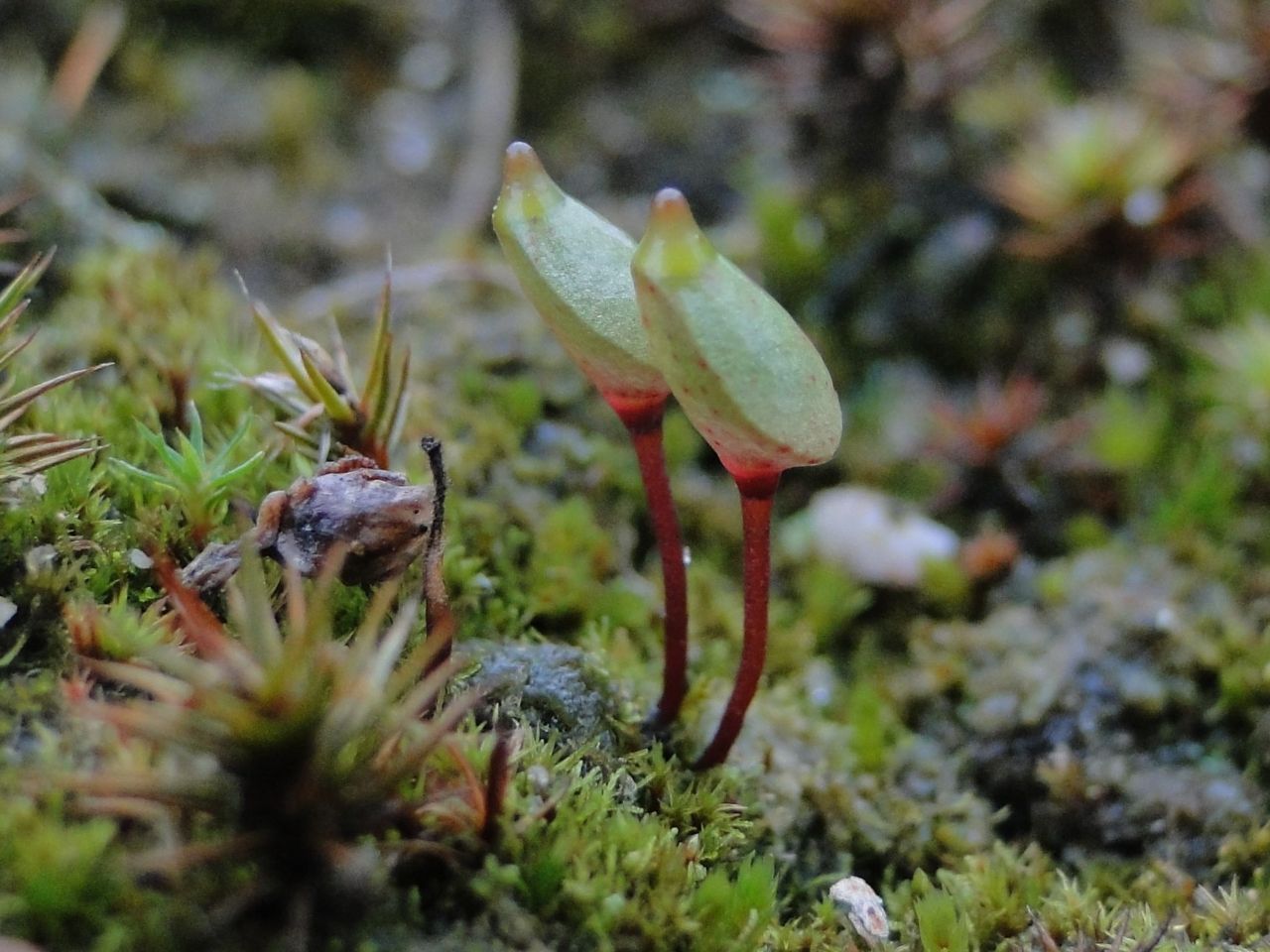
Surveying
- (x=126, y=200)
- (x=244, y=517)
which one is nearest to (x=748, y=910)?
(x=244, y=517)

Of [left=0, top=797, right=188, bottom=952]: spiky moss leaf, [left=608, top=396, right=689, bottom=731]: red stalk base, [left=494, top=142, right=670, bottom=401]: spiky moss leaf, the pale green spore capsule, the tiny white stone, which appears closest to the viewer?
[left=0, top=797, right=188, bottom=952]: spiky moss leaf

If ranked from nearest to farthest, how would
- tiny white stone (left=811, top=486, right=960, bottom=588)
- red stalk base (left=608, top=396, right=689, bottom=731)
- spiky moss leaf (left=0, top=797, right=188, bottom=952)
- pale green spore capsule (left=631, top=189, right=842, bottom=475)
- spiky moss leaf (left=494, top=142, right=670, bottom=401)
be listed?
spiky moss leaf (left=0, top=797, right=188, bottom=952) < pale green spore capsule (left=631, top=189, right=842, bottom=475) < spiky moss leaf (left=494, top=142, right=670, bottom=401) < red stalk base (left=608, top=396, right=689, bottom=731) < tiny white stone (left=811, top=486, right=960, bottom=588)

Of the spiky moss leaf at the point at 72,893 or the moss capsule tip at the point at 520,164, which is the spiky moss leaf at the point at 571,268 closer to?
the moss capsule tip at the point at 520,164

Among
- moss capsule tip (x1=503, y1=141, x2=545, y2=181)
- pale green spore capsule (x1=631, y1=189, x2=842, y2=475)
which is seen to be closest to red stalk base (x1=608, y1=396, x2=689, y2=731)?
pale green spore capsule (x1=631, y1=189, x2=842, y2=475)

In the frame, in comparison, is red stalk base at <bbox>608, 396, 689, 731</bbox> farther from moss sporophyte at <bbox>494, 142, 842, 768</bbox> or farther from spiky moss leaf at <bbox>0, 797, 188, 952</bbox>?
spiky moss leaf at <bbox>0, 797, 188, 952</bbox>

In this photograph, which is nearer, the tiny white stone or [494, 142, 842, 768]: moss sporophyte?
[494, 142, 842, 768]: moss sporophyte

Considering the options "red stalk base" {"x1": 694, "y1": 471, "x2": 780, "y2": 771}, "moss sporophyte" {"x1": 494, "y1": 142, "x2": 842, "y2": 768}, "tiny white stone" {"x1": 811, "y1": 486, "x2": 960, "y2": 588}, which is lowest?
"tiny white stone" {"x1": 811, "y1": 486, "x2": 960, "y2": 588}

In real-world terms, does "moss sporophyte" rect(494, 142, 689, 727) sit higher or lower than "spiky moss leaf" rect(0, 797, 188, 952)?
higher
